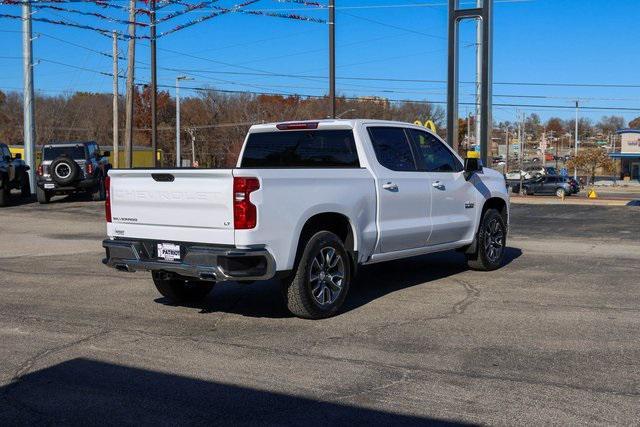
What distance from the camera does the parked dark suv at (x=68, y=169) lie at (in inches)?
941

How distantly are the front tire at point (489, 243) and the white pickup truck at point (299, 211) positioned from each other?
550 mm

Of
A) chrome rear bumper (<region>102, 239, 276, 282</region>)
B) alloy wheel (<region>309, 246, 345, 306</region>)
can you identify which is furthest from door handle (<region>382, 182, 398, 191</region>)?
chrome rear bumper (<region>102, 239, 276, 282</region>)

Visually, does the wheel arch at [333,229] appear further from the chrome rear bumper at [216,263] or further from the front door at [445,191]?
the front door at [445,191]

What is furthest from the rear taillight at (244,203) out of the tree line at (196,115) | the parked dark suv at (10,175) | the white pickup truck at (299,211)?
the tree line at (196,115)

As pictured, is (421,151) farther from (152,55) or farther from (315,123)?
(152,55)

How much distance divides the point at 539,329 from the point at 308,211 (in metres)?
2.35

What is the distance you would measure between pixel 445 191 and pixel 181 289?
130 inches

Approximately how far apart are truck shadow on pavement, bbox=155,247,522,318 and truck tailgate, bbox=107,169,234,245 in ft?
3.84

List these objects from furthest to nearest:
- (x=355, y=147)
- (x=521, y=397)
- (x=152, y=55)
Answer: (x=152, y=55) < (x=355, y=147) < (x=521, y=397)

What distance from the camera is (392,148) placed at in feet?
26.9

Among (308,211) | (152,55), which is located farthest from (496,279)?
(152,55)

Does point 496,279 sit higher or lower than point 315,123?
lower

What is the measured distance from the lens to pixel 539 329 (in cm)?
662

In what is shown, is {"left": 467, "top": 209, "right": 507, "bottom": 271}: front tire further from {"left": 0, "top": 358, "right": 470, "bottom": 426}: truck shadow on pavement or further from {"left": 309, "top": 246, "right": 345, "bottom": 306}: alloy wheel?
{"left": 0, "top": 358, "right": 470, "bottom": 426}: truck shadow on pavement
